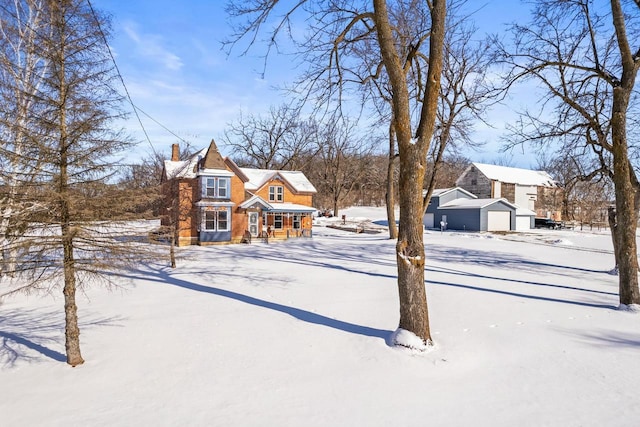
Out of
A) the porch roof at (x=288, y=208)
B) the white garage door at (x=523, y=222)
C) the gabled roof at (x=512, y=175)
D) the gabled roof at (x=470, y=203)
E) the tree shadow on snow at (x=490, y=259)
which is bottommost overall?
the tree shadow on snow at (x=490, y=259)

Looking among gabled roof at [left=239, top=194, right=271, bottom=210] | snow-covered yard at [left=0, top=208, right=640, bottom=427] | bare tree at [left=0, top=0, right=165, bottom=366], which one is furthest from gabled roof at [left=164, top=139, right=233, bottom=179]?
bare tree at [left=0, top=0, right=165, bottom=366]

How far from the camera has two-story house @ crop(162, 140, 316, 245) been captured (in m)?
23.3

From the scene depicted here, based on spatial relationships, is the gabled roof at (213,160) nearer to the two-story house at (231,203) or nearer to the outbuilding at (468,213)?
the two-story house at (231,203)

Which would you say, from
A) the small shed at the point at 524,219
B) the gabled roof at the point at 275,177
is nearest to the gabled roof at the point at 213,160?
the gabled roof at the point at 275,177

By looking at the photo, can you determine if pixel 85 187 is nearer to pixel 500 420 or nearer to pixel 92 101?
pixel 92 101

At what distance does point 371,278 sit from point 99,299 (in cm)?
782

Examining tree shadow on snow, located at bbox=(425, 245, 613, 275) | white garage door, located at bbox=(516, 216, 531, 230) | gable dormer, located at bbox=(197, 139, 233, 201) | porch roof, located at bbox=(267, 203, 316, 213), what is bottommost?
tree shadow on snow, located at bbox=(425, 245, 613, 275)

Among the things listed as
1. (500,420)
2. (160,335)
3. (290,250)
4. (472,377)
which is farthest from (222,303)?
(290,250)

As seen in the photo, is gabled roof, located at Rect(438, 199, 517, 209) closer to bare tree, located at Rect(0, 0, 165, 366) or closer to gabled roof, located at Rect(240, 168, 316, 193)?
gabled roof, located at Rect(240, 168, 316, 193)

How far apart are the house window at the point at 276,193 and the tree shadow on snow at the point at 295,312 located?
16.4 meters

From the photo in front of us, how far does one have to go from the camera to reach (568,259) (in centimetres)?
1750

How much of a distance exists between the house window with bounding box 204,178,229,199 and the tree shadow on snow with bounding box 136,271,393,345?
1183cm

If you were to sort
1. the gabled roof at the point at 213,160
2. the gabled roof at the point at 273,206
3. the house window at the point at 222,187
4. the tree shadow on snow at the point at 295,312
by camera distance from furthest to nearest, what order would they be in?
the gabled roof at the point at 273,206 → the house window at the point at 222,187 → the gabled roof at the point at 213,160 → the tree shadow on snow at the point at 295,312

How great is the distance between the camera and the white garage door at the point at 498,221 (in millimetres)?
36625
